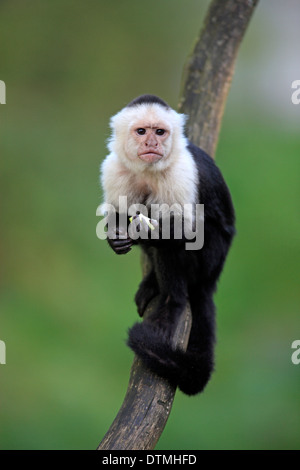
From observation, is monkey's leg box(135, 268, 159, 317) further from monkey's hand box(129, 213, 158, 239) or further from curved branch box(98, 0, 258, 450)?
monkey's hand box(129, 213, 158, 239)

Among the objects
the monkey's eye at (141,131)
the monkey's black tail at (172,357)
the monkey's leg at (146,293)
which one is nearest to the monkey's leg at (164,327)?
the monkey's black tail at (172,357)

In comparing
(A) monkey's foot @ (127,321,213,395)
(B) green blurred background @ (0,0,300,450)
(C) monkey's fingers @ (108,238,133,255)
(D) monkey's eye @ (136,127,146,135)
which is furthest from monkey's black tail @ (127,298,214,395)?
(B) green blurred background @ (0,0,300,450)

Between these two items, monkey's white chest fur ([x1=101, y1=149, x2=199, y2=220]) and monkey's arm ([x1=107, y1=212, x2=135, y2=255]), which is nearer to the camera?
monkey's arm ([x1=107, y1=212, x2=135, y2=255])

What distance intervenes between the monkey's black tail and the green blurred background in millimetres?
2905

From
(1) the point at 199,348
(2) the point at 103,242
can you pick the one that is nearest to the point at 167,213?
(1) the point at 199,348

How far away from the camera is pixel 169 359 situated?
255 centimetres

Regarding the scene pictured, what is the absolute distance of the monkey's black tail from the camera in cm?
253

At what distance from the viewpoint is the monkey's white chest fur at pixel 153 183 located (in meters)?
2.88

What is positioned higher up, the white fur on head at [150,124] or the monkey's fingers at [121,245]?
A: the white fur on head at [150,124]

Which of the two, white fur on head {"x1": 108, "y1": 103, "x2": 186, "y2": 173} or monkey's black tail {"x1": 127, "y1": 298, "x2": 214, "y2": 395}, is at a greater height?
white fur on head {"x1": 108, "y1": 103, "x2": 186, "y2": 173}

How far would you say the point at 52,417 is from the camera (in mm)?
5461

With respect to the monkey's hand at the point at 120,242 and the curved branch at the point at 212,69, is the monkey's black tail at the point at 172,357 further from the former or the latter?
the curved branch at the point at 212,69

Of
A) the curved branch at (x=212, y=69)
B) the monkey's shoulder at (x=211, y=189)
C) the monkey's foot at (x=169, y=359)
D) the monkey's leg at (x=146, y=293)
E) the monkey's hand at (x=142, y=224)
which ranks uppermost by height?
the curved branch at (x=212, y=69)

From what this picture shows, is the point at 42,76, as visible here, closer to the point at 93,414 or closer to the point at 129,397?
the point at 93,414
